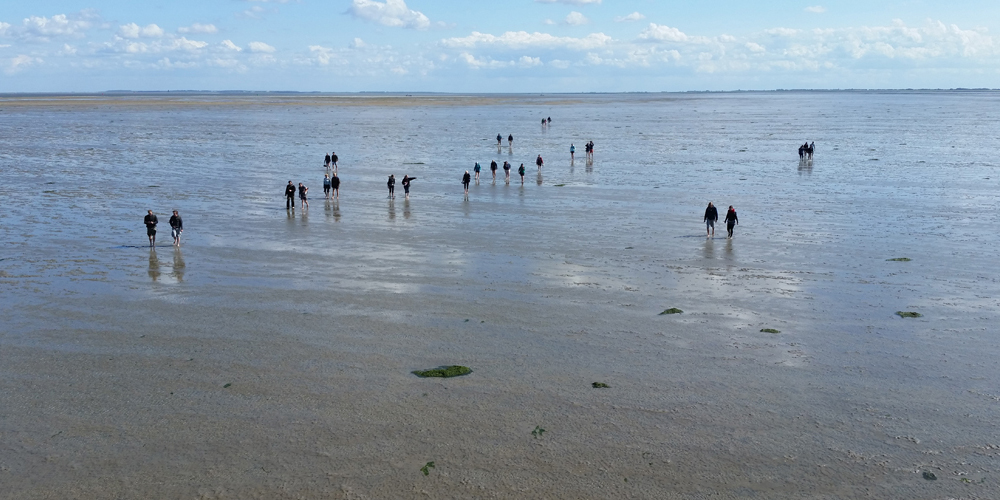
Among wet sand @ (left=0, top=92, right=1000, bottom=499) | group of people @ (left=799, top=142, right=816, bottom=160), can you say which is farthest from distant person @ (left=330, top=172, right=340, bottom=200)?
group of people @ (left=799, top=142, right=816, bottom=160)

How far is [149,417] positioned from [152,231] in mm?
14750

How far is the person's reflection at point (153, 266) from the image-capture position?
23.3 m

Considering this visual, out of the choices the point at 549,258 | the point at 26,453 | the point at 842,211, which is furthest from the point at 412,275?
the point at 842,211

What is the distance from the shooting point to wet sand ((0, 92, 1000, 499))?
473 inches

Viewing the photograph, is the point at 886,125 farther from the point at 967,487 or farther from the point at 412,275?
the point at 967,487

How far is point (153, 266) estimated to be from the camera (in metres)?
24.6

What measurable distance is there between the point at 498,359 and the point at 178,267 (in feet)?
41.1

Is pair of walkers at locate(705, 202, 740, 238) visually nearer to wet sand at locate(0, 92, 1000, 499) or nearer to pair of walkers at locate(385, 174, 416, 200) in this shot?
wet sand at locate(0, 92, 1000, 499)

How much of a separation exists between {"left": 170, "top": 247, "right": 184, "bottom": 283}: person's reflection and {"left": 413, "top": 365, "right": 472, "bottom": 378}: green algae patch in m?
10.3

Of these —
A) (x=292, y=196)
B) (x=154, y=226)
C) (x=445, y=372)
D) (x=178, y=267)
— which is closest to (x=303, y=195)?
(x=292, y=196)

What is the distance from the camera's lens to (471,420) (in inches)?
539

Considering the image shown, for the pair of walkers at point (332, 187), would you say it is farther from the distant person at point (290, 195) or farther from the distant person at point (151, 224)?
the distant person at point (151, 224)

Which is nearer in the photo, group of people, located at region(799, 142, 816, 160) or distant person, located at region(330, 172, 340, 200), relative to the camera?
distant person, located at region(330, 172, 340, 200)

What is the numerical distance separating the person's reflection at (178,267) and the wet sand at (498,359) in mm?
159
